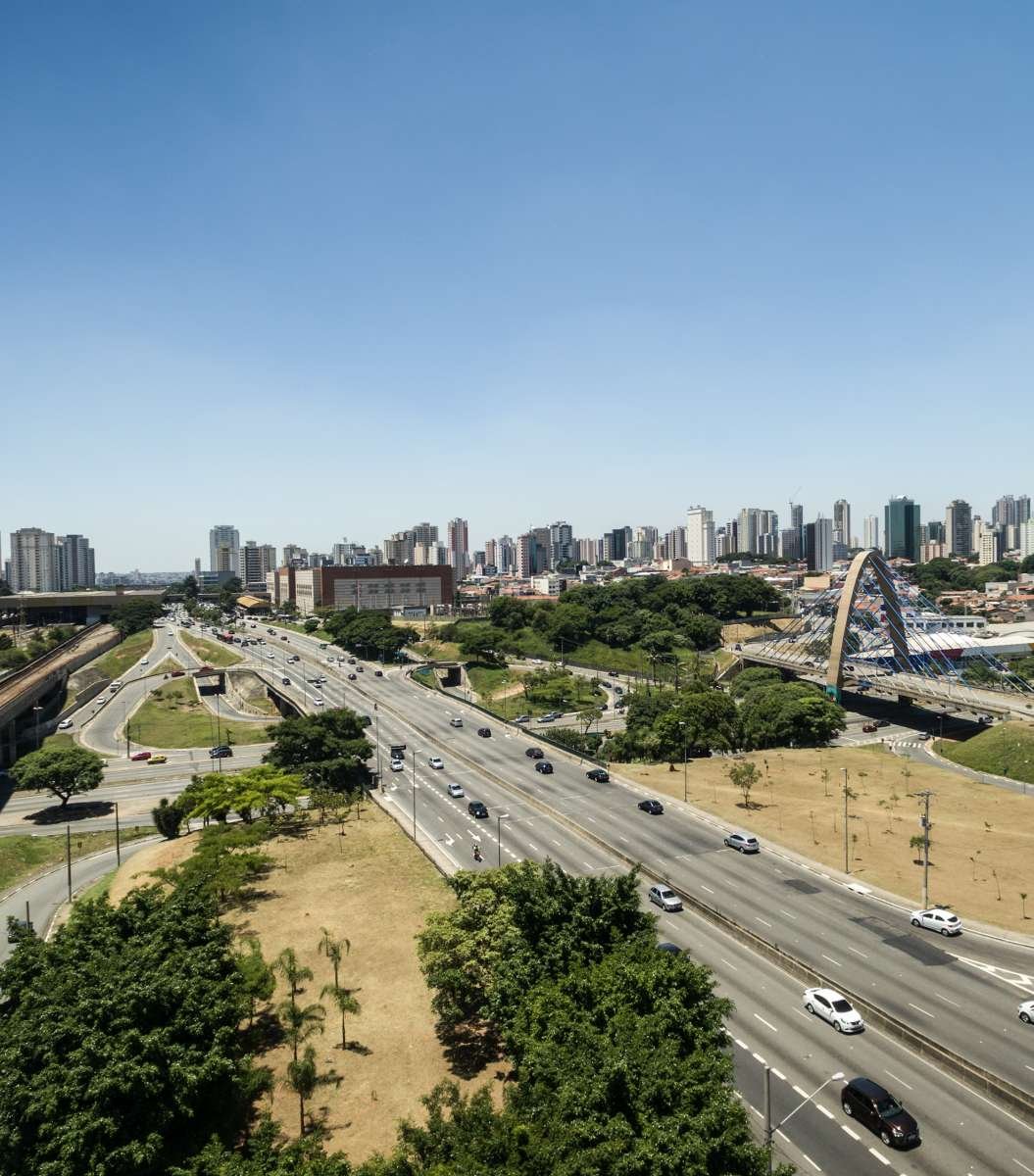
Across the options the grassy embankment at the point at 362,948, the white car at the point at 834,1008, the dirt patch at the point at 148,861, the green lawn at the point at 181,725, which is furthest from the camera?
the green lawn at the point at 181,725

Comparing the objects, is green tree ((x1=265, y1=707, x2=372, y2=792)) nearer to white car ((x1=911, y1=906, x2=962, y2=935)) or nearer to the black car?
white car ((x1=911, y1=906, x2=962, y2=935))

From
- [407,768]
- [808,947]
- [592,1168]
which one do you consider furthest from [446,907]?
[407,768]

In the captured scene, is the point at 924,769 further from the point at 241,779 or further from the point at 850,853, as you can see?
the point at 241,779

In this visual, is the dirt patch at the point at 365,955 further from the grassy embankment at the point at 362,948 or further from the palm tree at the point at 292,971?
the palm tree at the point at 292,971

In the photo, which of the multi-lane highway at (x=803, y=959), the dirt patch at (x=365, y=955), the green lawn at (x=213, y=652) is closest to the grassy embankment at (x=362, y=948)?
the dirt patch at (x=365, y=955)

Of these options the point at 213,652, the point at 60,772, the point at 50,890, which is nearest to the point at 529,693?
the point at 60,772

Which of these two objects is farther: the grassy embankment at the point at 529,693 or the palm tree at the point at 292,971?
the grassy embankment at the point at 529,693

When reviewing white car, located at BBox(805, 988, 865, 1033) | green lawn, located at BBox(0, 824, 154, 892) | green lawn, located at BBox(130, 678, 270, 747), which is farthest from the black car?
green lawn, located at BBox(130, 678, 270, 747)
